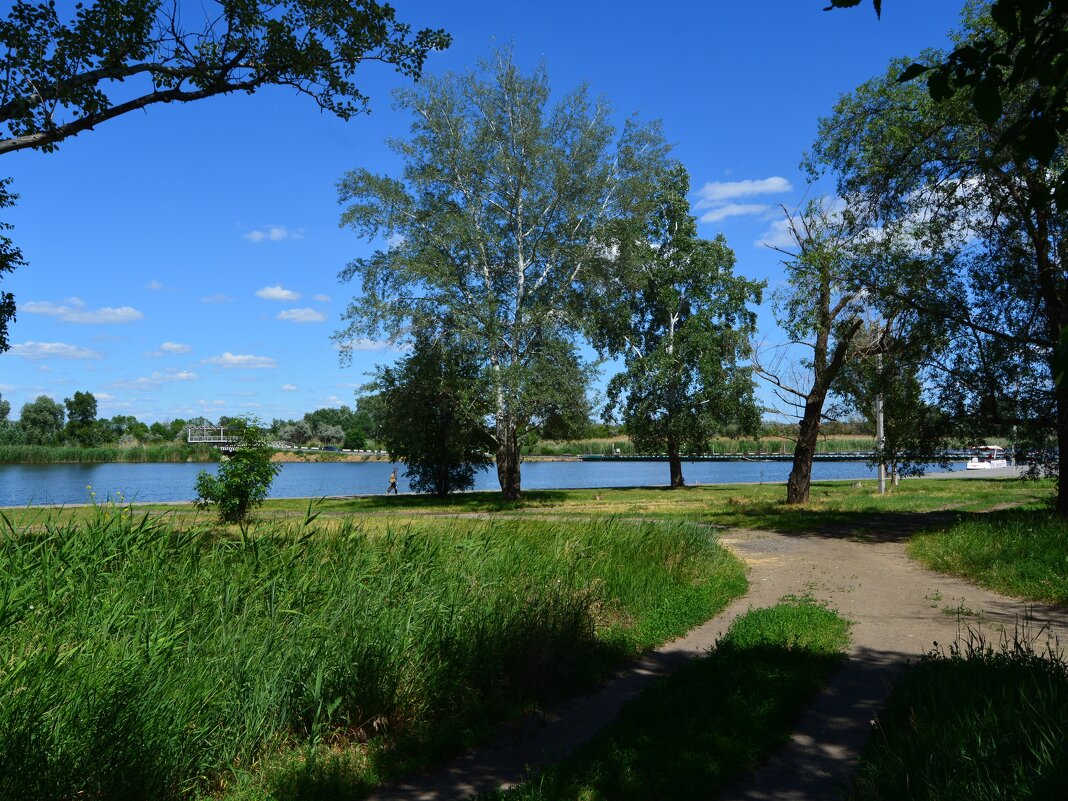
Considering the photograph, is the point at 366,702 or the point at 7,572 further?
the point at 7,572

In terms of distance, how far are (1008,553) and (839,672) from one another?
19.6ft

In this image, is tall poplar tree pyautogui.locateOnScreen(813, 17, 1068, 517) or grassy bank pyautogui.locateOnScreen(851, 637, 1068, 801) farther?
tall poplar tree pyautogui.locateOnScreen(813, 17, 1068, 517)

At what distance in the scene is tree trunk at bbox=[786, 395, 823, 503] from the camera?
24375 millimetres

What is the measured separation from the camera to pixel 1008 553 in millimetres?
11047

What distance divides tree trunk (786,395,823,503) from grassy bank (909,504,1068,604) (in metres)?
10.2

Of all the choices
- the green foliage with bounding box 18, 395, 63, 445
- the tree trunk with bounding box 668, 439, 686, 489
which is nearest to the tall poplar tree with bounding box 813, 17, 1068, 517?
the tree trunk with bounding box 668, 439, 686, 489

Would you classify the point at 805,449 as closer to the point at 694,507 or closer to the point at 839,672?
the point at 694,507

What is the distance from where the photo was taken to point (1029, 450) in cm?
1692

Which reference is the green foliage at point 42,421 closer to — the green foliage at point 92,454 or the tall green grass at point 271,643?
the green foliage at point 92,454

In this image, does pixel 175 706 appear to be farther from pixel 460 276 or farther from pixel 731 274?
pixel 731 274

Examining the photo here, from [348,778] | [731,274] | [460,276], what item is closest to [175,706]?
[348,778]

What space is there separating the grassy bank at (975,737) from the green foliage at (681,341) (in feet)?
104

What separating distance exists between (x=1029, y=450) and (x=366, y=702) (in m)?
16.4

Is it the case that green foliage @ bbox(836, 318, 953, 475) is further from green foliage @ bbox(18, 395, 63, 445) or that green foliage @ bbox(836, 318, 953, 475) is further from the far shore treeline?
green foliage @ bbox(18, 395, 63, 445)
